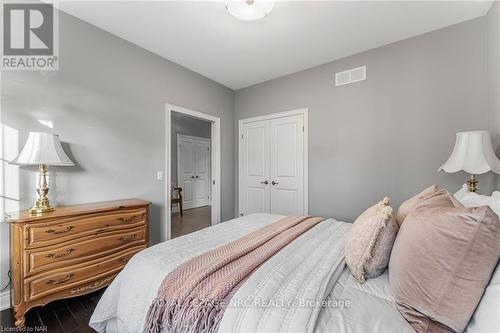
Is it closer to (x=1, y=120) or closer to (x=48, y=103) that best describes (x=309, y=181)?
(x=48, y=103)

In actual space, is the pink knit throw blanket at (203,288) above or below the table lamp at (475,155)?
below

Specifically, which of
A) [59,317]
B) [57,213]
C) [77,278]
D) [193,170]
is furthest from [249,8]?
[193,170]

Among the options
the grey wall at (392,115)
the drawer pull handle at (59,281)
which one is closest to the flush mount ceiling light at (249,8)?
the grey wall at (392,115)

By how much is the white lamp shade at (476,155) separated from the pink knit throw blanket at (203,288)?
1.71 m

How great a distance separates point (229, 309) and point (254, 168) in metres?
3.09

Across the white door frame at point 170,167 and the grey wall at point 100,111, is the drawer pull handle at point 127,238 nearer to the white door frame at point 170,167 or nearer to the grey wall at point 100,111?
the grey wall at point 100,111

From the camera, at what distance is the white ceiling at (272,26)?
2002 mm

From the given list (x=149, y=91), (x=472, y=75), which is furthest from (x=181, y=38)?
(x=472, y=75)

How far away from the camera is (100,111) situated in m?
2.29

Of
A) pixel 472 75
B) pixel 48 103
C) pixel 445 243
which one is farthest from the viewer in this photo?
pixel 472 75

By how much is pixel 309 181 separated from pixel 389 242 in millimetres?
2258

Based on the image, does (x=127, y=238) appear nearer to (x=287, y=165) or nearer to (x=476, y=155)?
(x=287, y=165)

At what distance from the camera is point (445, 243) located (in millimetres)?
725

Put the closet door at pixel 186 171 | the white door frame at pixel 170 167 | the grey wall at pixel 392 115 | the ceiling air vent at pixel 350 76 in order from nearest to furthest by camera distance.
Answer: the grey wall at pixel 392 115 < the ceiling air vent at pixel 350 76 < the white door frame at pixel 170 167 < the closet door at pixel 186 171
